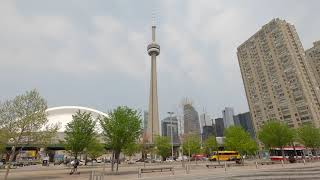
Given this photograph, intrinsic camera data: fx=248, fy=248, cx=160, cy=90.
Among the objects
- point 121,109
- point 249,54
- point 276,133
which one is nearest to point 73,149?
point 121,109

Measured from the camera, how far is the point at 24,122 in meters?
25.0

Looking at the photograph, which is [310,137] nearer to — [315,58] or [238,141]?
[238,141]

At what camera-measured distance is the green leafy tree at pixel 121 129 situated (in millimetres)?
36125

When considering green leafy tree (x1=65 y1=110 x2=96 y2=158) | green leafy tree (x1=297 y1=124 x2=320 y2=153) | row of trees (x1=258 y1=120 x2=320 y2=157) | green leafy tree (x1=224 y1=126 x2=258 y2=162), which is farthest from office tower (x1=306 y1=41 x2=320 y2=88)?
green leafy tree (x1=65 y1=110 x2=96 y2=158)

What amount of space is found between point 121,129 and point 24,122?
13.8 metres

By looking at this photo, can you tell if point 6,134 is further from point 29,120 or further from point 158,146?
point 158,146

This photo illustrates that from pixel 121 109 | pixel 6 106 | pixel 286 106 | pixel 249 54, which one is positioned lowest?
pixel 6 106

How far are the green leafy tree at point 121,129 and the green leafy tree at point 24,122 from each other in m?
10.5

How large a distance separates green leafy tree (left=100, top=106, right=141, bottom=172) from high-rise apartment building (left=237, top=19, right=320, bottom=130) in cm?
9557

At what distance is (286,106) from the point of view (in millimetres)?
115062

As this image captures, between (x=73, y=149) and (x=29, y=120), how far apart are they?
13.4 meters

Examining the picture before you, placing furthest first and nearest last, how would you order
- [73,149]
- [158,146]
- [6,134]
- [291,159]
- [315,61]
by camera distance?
1. [315,61]
2. [158,146]
3. [291,159]
4. [73,149]
5. [6,134]

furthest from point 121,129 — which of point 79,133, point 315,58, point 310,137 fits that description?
point 315,58

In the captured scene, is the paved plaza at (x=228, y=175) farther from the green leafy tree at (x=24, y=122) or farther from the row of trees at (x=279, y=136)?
the row of trees at (x=279, y=136)
